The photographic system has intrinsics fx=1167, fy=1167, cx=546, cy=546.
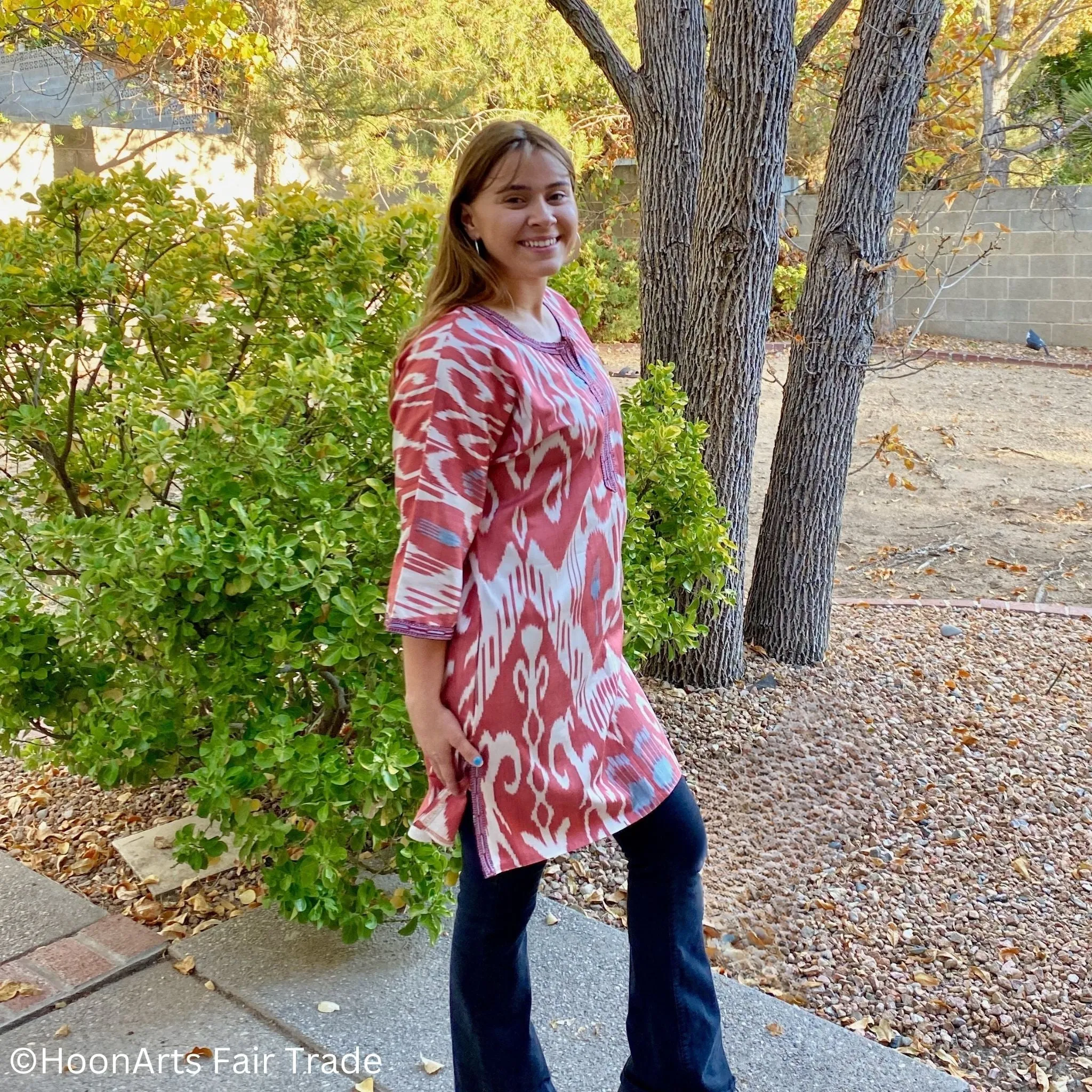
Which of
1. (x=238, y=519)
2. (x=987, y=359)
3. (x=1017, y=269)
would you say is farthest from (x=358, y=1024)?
(x=1017, y=269)

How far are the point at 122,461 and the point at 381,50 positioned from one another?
10.3m

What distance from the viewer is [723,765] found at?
3910 mm

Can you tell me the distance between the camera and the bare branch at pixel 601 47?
4094 millimetres

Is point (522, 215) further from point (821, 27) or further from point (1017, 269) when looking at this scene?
point (1017, 269)

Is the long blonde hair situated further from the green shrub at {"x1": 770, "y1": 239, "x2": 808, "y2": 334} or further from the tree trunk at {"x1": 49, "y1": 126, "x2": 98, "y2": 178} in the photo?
the tree trunk at {"x1": 49, "y1": 126, "x2": 98, "y2": 178}

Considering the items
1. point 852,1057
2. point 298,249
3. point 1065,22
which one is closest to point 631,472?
point 298,249

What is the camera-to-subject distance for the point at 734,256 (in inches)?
160

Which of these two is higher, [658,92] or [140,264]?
[658,92]

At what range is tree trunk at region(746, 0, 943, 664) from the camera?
167 inches

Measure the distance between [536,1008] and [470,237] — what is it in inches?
65.3

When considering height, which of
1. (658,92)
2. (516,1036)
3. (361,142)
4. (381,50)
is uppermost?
(381,50)

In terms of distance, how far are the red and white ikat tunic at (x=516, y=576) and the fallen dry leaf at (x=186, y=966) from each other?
3.71 ft

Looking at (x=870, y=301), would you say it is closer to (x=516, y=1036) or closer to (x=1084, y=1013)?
(x=1084, y=1013)

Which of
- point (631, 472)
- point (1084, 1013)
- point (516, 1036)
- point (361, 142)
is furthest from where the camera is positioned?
point (361, 142)
